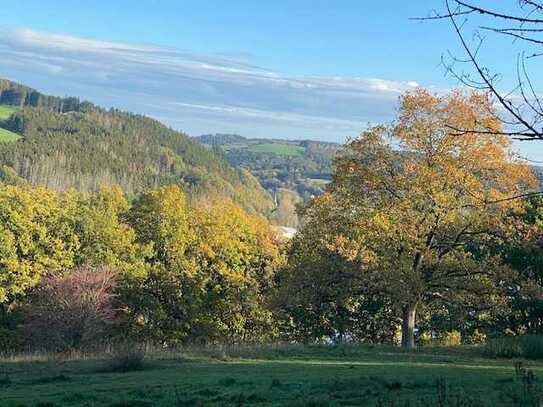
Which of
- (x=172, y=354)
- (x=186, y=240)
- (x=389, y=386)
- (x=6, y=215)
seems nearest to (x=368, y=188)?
(x=172, y=354)

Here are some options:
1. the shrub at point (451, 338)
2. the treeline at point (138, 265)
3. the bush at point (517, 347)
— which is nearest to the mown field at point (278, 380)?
the bush at point (517, 347)

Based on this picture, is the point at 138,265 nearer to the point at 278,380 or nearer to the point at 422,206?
the point at 422,206

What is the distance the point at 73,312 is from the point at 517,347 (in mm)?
22106

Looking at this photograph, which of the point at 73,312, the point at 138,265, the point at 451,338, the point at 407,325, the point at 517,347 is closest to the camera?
the point at 517,347

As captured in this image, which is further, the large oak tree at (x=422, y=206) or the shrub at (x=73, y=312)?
the shrub at (x=73, y=312)

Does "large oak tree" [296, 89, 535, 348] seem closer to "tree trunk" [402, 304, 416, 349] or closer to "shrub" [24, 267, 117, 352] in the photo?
"tree trunk" [402, 304, 416, 349]

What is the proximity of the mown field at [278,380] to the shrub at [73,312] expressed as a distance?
13729 mm

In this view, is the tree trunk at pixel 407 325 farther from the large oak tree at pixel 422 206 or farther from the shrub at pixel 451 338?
the shrub at pixel 451 338

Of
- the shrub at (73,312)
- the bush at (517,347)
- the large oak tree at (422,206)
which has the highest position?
the large oak tree at (422,206)

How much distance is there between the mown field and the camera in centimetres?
937

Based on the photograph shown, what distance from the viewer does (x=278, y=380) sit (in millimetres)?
12305

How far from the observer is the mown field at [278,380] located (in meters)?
9.37

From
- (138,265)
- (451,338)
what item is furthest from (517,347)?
(138,265)

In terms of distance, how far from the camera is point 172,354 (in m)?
19.5
